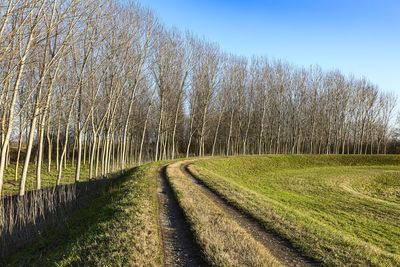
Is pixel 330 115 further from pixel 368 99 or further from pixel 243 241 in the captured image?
pixel 243 241

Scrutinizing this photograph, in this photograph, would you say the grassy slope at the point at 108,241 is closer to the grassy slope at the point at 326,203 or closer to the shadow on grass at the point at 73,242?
the shadow on grass at the point at 73,242

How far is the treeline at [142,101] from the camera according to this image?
1530cm

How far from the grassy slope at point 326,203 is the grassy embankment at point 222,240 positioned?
1355 millimetres

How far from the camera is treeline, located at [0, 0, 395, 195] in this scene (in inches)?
602

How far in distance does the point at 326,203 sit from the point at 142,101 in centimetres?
3248

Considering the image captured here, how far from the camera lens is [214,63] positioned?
1435 inches

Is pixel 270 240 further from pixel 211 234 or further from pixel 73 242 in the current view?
pixel 73 242

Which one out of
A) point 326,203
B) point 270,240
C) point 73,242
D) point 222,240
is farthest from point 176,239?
point 326,203

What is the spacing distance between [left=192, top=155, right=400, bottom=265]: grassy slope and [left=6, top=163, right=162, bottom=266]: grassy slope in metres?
4.06

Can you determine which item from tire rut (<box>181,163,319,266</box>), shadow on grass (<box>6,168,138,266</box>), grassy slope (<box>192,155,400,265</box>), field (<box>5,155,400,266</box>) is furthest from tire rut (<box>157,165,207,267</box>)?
grassy slope (<box>192,155,400,265</box>)

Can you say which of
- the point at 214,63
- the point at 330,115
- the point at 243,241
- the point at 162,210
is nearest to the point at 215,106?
the point at 214,63

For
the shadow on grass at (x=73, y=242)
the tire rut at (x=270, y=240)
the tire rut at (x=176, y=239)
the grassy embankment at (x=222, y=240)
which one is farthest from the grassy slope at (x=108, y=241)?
the tire rut at (x=270, y=240)

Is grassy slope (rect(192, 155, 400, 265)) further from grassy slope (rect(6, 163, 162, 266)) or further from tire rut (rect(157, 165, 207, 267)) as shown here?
grassy slope (rect(6, 163, 162, 266))

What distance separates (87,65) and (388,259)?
68.2 ft
